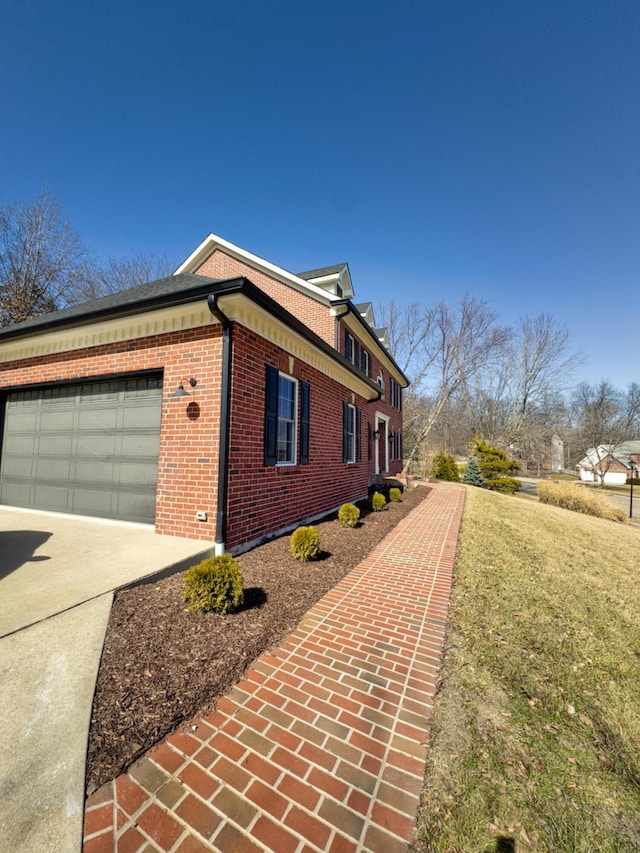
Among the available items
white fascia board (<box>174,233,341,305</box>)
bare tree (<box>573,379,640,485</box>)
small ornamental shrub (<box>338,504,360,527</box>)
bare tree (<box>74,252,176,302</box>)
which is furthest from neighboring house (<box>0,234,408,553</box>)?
bare tree (<box>573,379,640,485</box>)

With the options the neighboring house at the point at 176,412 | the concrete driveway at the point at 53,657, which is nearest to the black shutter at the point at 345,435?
the neighboring house at the point at 176,412

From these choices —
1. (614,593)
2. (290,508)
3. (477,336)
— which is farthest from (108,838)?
(477,336)

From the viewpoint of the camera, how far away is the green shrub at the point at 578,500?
14574 mm

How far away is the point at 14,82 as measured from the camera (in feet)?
25.9

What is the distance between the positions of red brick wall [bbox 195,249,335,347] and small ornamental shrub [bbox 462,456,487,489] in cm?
1694

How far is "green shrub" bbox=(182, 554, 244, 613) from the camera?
3227 millimetres

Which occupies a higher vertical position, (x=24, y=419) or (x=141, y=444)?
(x=24, y=419)

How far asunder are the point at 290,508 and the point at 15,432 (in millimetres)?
6113

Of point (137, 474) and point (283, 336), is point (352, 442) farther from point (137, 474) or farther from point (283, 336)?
point (137, 474)

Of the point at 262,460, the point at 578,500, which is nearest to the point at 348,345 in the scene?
the point at 262,460

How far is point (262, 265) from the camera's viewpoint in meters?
12.6

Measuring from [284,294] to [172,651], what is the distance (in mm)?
12019

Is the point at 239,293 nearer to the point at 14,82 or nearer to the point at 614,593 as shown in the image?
the point at 614,593

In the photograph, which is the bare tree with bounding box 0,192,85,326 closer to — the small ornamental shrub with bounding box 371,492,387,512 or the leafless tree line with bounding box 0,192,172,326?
the leafless tree line with bounding box 0,192,172,326
